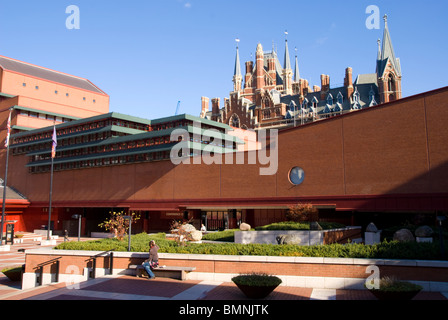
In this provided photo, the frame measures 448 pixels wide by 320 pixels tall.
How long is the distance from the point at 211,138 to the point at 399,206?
25463 mm

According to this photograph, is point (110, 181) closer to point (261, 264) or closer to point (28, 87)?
point (28, 87)

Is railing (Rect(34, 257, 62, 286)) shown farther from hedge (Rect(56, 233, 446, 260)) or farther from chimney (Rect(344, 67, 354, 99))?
chimney (Rect(344, 67, 354, 99))

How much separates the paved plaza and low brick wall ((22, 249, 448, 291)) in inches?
16.3

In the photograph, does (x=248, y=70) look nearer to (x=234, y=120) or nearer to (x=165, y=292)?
(x=234, y=120)

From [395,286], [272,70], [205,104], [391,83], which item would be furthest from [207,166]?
[272,70]

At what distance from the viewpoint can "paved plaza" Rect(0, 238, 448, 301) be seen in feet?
44.1

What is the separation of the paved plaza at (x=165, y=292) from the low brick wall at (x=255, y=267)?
1.36ft

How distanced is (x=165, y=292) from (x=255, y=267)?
3.83m

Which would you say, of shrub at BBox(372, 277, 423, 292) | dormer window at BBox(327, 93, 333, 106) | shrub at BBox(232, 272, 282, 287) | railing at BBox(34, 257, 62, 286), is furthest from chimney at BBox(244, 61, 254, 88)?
shrub at BBox(372, 277, 423, 292)

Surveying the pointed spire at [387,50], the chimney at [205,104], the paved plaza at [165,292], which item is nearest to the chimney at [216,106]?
the chimney at [205,104]

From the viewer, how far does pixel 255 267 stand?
15.8 metres

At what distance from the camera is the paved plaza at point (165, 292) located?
13430 mm

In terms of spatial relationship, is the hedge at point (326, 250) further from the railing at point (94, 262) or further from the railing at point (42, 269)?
the railing at point (42, 269)

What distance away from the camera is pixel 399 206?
3003 centimetres
